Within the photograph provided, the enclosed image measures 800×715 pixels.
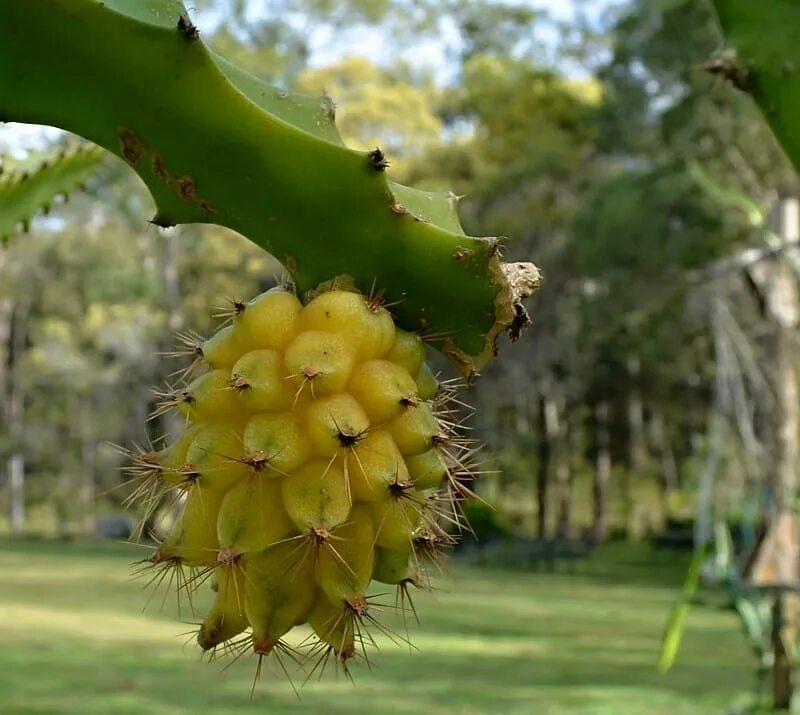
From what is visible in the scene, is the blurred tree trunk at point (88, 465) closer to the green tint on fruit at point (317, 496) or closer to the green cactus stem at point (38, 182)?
the green cactus stem at point (38, 182)

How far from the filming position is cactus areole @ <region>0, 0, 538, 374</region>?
0.90 meters

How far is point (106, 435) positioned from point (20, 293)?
3.70 metres

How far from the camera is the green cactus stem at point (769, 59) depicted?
1545mm

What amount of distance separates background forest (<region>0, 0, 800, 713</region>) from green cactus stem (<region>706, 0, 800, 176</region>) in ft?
24.5

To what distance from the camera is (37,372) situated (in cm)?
2581

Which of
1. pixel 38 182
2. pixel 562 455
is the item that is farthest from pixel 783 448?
pixel 562 455

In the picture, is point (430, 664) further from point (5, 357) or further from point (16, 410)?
point (5, 357)

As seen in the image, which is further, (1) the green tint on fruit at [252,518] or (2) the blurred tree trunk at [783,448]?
(2) the blurred tree trunk at [783,448]

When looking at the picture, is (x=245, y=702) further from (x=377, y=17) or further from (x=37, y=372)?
(x=37, y=372)

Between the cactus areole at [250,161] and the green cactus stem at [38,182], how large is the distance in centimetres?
74

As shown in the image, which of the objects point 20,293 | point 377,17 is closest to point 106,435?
point 20,293

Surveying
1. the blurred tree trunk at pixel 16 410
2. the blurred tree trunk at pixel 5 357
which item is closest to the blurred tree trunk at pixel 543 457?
the blurred tree trunk at pixel 16 410

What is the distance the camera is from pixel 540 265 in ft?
58.3

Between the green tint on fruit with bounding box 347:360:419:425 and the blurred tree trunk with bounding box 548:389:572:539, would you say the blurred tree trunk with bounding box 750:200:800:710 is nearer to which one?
the green tint on fruit with bounding box 347:360:419:425
